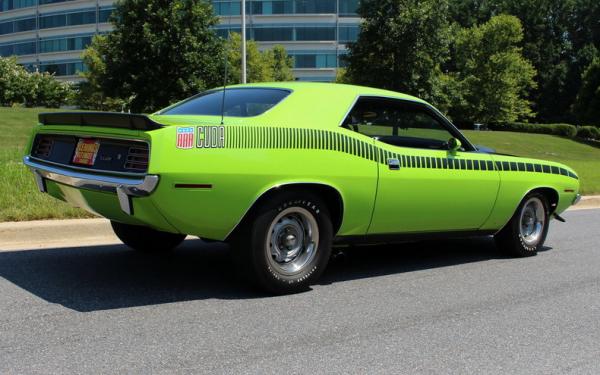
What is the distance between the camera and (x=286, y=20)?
73.5 meters

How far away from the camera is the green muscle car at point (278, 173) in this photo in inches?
165

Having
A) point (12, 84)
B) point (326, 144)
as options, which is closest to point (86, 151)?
point (326, 144)

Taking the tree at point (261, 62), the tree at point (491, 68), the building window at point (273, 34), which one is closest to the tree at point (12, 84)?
the tree at point (261, 62)

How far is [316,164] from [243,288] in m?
1.18

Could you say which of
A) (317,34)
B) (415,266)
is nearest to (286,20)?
(317,34)

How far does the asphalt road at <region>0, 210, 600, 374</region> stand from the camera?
11.4 ft

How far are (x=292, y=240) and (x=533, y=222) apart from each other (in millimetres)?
3425

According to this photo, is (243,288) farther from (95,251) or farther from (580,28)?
(580,28)

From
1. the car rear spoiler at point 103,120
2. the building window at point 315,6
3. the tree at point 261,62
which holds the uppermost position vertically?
the building window at point 315,6

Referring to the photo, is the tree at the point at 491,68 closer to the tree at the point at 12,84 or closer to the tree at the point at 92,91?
the tree at the point at 92,91

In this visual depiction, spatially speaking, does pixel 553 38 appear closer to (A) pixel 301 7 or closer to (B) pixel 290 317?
(A) pixel 301 7

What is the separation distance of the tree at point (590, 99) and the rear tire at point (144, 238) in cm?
5404

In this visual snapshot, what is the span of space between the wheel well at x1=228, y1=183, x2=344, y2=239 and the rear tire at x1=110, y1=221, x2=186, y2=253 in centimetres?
154

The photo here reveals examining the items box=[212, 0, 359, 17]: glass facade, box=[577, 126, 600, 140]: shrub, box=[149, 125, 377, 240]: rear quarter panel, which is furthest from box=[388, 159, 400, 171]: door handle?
box=[212, 0, 359, 17]: glass facade
